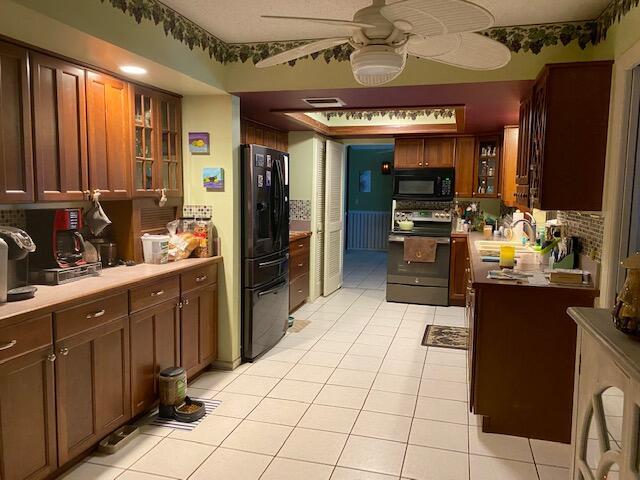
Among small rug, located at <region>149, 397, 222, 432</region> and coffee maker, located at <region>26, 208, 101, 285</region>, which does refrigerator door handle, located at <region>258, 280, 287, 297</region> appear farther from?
coffee maker, located at <region>26, 208, 101, 285</region>

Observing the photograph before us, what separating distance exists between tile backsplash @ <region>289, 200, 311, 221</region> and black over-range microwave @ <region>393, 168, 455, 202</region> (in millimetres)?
1216

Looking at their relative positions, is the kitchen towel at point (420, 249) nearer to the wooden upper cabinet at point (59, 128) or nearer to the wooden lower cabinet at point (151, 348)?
the wooden lower cabinet at point (151, 348)

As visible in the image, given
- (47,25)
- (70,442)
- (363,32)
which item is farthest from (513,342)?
(47,25)

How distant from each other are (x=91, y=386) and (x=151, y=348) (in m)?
0.50

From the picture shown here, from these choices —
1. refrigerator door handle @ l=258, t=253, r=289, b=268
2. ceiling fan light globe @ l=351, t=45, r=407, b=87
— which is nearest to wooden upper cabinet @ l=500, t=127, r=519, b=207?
refrigerator door handle @ l=258, t=253, r=289, b=268

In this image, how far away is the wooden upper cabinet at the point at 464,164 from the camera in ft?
19.4

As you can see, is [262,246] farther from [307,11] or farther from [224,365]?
[307,11]

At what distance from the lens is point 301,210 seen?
577 cm

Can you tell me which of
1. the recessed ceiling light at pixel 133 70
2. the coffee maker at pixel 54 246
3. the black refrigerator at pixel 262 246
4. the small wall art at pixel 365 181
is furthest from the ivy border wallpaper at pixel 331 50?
the small wall art at pixel 365 181

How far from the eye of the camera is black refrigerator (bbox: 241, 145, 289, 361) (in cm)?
376

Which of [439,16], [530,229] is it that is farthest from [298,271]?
[439,16]

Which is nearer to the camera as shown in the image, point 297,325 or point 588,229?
point 588,229

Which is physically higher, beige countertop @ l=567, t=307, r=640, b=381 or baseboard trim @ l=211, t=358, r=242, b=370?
beige countertop @ l=567, t=307, r=640, b=381

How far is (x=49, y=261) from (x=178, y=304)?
2.70ft
